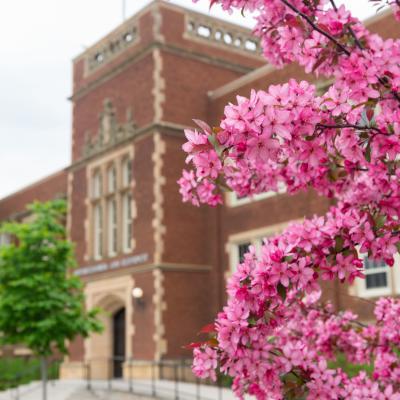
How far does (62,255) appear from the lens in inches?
623

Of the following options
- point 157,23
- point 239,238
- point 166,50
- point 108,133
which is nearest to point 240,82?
point 166,50

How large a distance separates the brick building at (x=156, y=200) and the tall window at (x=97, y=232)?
0.12 feet

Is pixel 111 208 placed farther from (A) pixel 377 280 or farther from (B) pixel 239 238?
(A) pixel 377 280

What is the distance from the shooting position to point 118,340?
75.4 ft

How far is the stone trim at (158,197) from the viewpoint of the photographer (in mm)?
20047

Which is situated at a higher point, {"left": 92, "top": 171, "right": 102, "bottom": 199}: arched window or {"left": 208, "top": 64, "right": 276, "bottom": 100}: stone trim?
{"left": 208, "top": 64, "right": 276, "bottom": 100}: stone trim

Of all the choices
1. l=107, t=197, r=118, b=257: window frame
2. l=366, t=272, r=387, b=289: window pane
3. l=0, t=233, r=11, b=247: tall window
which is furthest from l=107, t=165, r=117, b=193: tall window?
l=0, t=233, r=11, b=247: tall window

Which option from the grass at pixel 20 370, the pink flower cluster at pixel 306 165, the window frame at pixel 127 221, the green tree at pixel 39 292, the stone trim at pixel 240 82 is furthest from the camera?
the grass at pixel 20 370

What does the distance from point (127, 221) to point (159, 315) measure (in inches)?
149

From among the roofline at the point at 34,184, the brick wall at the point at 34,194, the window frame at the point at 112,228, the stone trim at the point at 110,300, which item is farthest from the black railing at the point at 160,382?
the roofline at the point at 34,184

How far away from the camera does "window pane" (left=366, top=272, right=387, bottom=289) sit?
636 inches

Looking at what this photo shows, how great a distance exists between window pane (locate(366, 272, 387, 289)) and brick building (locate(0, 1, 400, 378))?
7.00 feet

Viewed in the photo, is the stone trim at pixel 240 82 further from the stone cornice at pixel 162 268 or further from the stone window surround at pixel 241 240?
the stone cornice at pixel 162 268

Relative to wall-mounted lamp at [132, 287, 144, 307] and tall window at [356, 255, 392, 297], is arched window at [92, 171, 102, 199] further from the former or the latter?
tall window at [356, 255, 392, 297]
